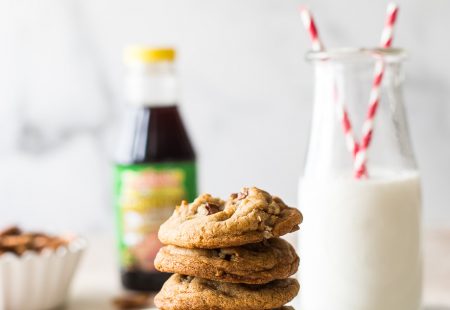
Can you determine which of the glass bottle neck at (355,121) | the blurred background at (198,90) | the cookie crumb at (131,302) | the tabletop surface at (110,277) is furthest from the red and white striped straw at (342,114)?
the blurred background at (198,90)

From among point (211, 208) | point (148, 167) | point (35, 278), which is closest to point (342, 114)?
point (211, 208)

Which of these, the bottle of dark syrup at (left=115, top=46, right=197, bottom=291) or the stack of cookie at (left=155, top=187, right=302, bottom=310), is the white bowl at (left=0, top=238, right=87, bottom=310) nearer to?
the bottle of dark syrup at (left=115, top=46, right=197, bottom=291)

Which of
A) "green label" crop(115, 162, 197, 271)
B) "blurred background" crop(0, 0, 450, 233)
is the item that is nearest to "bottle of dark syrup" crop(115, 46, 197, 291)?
"green label" crop(115, 162, 197, 271)

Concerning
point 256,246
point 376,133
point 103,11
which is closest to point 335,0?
point 103,11

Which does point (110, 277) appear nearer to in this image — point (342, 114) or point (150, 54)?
point (150, 54)

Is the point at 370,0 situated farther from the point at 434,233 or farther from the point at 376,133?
the point at 376,133
